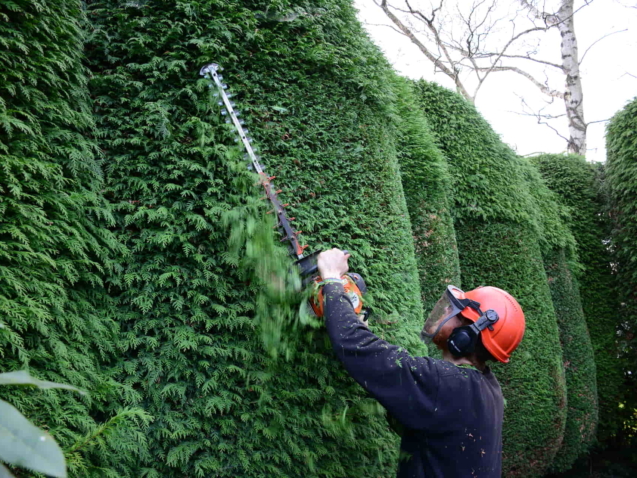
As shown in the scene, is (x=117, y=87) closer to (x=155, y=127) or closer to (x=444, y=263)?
(x=155, y=127)

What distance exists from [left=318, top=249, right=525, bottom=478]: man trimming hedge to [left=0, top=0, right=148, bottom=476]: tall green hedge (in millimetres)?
1132

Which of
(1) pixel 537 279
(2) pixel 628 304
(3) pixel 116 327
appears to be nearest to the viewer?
(3) pixel 116 327

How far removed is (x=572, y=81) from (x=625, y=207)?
7.89m

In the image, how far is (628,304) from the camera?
7648mm

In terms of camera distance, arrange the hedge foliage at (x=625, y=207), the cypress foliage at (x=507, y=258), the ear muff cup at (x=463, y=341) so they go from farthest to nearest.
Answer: the hedge foliage at (x=625, y=207)
the cypress foliage at (x=507, y=258)
the ear muff cup at (x=463, y=341)

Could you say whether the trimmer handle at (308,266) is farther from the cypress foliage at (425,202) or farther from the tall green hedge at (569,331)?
the tall green hedge at (569,331)

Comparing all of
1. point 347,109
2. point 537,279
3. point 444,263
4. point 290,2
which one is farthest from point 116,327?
point 537,279

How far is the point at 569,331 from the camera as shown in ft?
23.2

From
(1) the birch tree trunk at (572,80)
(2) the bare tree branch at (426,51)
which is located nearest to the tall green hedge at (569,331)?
(1) the birch tree trunk at (572,80)

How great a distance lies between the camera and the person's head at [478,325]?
7.26 feet

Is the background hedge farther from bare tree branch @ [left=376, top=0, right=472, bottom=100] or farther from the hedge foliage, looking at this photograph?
bare tree branch @ [left=376, top=0, right=472, bottom=100]

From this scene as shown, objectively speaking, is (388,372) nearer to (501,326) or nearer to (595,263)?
(501,326)

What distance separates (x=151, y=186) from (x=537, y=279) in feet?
18.2

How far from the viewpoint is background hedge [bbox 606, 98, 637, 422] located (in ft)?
24.2
